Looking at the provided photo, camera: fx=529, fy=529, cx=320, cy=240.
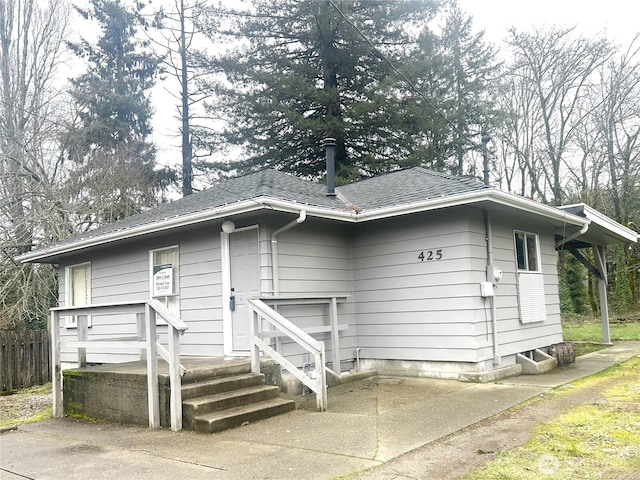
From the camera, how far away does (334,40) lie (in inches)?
717

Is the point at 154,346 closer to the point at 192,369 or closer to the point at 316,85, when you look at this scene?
the point at 192,369

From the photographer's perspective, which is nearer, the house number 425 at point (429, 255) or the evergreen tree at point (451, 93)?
the house number 425 at point (429, 255)

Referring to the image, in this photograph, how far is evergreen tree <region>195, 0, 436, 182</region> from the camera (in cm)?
1738

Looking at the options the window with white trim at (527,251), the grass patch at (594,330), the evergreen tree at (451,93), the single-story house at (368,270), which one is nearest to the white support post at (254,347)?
the single-story house at (368,270)

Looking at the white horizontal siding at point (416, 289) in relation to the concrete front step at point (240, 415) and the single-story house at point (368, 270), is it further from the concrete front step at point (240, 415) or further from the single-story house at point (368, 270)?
the concrete front step at point (240, 415)

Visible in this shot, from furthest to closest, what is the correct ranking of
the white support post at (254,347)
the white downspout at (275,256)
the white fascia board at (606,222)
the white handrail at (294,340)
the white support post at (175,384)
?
the white fascia board at (606,222)
the white downspout at (275,256)
the white support post at (254,347)
the white handrail at (294,340)
the white support post at (175,384)

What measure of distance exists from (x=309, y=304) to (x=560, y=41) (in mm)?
15897

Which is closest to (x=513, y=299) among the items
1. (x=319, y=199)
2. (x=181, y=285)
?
(x=319, y=199)

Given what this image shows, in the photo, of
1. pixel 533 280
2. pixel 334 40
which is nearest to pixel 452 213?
pixel 533 280

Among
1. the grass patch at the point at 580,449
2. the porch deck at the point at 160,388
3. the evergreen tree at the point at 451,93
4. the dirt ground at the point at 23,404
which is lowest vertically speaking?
the dirt ground at the point at 23,404

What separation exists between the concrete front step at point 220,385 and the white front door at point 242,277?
1.22m

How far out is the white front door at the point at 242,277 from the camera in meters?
7.22

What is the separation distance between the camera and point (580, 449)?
12.8 ft

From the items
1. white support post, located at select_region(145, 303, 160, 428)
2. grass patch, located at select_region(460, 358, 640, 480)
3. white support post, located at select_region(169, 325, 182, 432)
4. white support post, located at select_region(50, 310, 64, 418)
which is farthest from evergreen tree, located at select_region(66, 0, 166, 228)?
grass patch, located at select_region(460, 358, 640, 480)
